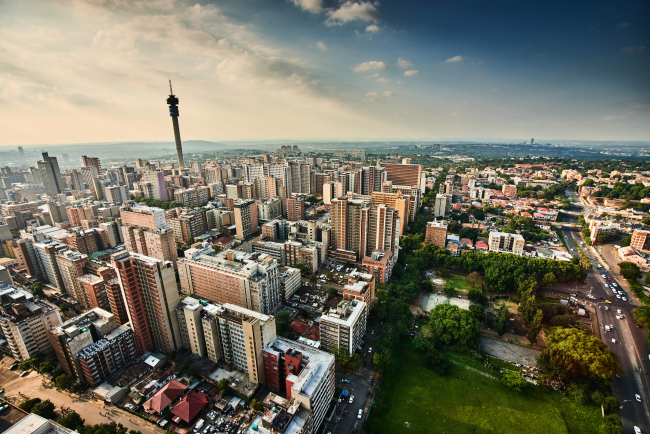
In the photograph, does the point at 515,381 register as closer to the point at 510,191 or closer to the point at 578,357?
the point at 578,357

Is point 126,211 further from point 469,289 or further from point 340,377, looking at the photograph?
point 469,289

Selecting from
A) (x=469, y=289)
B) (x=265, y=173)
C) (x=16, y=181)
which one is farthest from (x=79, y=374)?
(x=16, y=181)

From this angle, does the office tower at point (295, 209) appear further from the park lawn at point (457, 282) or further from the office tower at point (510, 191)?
the office tower at point (510, 191)

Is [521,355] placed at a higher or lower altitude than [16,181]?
lower

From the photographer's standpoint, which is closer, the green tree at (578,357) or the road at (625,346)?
the road at (625,346)

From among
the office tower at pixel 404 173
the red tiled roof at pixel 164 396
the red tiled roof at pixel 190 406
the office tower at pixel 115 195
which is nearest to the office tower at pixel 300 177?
the office tower at pixel 404 173

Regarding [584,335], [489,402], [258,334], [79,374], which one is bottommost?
[489,402]

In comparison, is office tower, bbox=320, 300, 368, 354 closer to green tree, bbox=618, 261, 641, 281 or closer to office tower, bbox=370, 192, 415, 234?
office tower, bbox=370, 192, 415, 234
